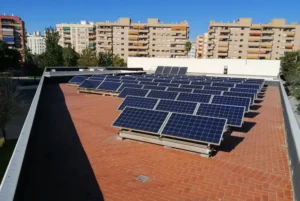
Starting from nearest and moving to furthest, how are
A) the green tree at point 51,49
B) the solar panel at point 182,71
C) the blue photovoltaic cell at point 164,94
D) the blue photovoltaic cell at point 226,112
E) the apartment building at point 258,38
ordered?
the blue photovoltaic cell at point 226,112
the blue photovoltaic cell at point 164,94
the solar panel at point 182,71
the green tree at point 51,49
the apartment building at point 258,38

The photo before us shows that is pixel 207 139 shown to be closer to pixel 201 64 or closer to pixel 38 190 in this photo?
pixel 38 190

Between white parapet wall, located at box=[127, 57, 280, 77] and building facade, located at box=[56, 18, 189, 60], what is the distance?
206 feet

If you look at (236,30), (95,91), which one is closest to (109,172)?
(95,91)

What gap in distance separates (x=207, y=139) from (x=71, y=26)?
419 ft

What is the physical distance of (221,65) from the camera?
36.4m

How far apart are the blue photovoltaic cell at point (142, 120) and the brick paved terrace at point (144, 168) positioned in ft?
2.16

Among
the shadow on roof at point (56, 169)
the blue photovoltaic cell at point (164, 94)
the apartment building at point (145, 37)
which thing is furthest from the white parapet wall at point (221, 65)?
the apartment building at point (145, 37)

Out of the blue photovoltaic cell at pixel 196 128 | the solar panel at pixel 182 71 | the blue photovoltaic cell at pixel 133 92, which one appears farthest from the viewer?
the solar panel at pixel 182 71

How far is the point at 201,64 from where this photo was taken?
37844 millimetres

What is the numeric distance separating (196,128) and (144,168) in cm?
208

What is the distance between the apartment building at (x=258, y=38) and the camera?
9900 centimetres

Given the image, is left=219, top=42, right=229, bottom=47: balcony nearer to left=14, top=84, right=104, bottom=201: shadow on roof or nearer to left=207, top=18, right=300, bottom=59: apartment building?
left=207, top=18, right=300, bottom=59: apartment building

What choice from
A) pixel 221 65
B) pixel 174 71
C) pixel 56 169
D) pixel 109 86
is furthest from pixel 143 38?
pixel 56 169

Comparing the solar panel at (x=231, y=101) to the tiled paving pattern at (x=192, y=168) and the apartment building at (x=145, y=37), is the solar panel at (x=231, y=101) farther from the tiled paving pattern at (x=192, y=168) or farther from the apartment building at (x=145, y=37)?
the apartment building at (x=145, y=37)
